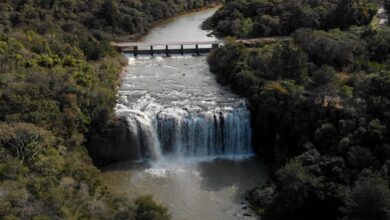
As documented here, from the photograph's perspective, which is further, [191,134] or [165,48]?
[165,48]

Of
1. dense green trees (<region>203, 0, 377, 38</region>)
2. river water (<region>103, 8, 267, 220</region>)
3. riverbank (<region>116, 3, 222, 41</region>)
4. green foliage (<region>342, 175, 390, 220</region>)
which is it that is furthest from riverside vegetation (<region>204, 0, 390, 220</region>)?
riverbank (<region>116, 3, 222, 41</region>)

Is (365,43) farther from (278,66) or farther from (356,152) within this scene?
(356,152)

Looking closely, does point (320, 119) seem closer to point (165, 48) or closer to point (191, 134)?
point (191, 134)

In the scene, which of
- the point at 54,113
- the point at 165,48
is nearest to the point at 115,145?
the point at 54,113

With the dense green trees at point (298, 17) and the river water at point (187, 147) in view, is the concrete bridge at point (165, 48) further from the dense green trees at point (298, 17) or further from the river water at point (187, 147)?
the river water at point (187, 147)

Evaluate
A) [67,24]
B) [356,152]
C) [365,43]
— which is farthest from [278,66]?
[67,24]

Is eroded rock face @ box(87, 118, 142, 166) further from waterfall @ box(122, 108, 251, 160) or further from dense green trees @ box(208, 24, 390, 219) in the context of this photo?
dense green trees @ box(208, 24, 390, 219)

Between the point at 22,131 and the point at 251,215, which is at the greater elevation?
the point at 22,131
